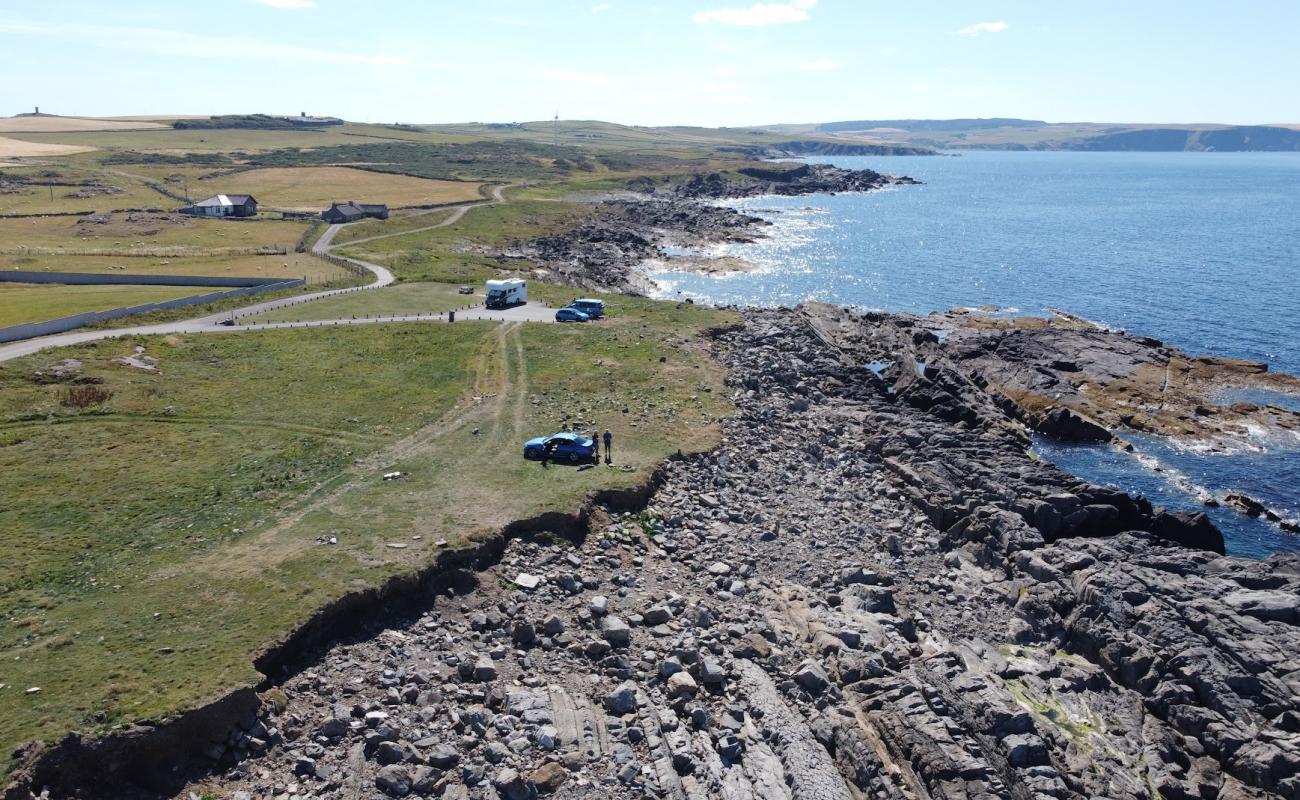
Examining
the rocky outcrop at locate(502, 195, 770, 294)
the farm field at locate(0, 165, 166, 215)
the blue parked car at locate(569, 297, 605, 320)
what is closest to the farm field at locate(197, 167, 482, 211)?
the farm field at locate(0, 165, 166, 215)

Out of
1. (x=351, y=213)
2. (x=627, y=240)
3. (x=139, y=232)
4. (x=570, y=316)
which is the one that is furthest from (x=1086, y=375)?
(x=139, y=232)

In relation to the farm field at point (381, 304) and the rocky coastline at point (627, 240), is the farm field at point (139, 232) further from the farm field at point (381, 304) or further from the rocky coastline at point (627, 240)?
the farm field at point (381, 304)

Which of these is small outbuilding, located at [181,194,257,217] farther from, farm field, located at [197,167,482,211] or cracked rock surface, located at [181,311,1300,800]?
cracked rock surface, located at [181,311,1300,800]

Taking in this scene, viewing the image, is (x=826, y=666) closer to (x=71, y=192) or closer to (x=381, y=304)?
(x=381, y=304)

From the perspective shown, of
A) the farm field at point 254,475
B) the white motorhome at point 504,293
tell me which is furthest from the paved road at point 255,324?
the farm field at point 254,475

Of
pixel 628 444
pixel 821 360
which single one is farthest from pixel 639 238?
pixel 628 444

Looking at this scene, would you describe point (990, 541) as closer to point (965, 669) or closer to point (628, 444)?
point (965, 669)
